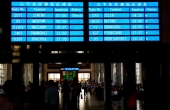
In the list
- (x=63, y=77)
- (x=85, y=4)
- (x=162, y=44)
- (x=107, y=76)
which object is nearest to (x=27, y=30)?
(x=85, y=4)

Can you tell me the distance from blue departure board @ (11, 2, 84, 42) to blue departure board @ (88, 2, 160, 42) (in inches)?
17.9

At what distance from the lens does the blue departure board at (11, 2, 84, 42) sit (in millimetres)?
11156

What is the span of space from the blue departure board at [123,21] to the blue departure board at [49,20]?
1.49 ft

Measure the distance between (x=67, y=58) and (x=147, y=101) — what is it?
377cm

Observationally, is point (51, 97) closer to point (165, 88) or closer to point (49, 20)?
point (49, 20)

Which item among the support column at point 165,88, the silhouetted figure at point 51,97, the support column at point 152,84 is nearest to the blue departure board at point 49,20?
the silhouetted figure at point 51,97

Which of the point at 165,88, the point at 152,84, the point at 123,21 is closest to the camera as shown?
the point at 123,21

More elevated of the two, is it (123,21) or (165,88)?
(123,21)

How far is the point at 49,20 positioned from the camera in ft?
36.9

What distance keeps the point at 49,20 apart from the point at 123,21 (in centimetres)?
244

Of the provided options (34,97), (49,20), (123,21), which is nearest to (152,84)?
(123,21)

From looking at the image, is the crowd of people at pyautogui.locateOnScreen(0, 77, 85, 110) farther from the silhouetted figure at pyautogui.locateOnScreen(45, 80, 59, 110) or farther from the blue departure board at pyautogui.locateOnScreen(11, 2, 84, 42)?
the blue departure board at pyautogui.locateOnScreen(11, 2, 84, 42)

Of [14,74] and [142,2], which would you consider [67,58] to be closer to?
[14,74]

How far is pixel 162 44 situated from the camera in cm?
1169
